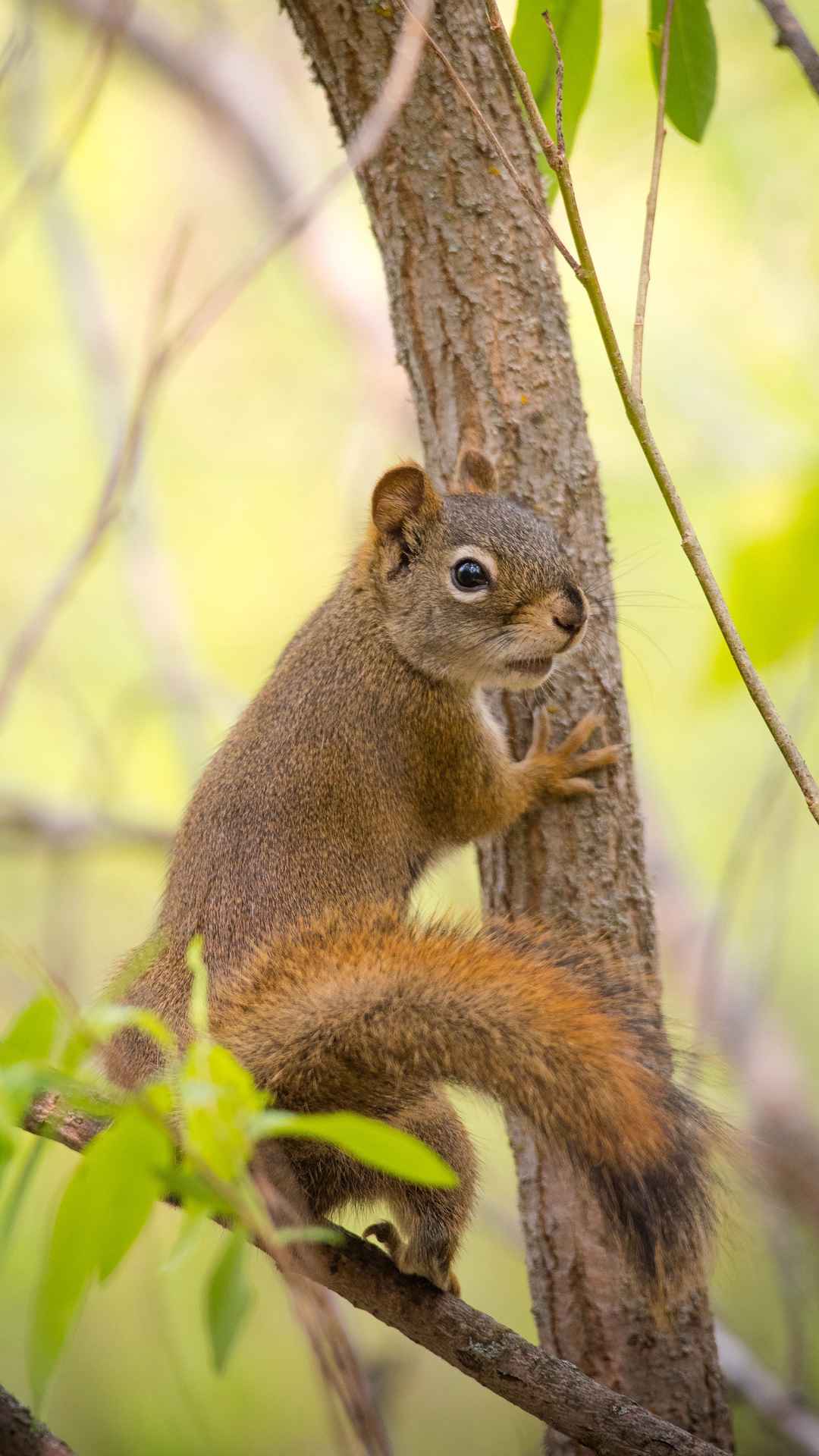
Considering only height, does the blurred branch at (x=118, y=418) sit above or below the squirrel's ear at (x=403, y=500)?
above

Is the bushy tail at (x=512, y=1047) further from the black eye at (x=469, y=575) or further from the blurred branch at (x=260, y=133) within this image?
the blurred branch at (x=260, y=133)

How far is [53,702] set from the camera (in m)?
5.44

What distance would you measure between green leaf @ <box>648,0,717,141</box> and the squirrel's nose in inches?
29.0

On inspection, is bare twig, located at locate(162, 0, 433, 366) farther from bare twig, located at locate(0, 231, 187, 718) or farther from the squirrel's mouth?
the squirrel's mouth

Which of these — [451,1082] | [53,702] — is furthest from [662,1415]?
[53,702]

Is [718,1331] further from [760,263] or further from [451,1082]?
[760,263]

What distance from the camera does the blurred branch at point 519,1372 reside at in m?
1.71

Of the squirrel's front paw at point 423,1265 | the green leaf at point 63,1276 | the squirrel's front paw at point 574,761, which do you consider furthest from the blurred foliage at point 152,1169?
the squirrel's front paw at point 574,761

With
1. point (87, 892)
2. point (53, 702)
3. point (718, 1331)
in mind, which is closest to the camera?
point (718, 1331)

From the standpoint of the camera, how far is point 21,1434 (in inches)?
54.8

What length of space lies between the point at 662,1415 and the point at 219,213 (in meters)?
4.76

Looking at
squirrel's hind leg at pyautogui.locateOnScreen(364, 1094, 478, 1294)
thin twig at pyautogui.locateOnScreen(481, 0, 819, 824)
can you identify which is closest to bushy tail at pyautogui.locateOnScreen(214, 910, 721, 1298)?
squirrel's hind leg at pyautogui.locateOnScreen(364, 1094, 478, 1294)

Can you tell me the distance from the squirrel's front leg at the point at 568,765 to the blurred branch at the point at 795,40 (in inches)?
41.5

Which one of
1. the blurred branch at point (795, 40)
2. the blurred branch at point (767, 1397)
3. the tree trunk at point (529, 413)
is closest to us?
the blurred branch at point (795, 40)
